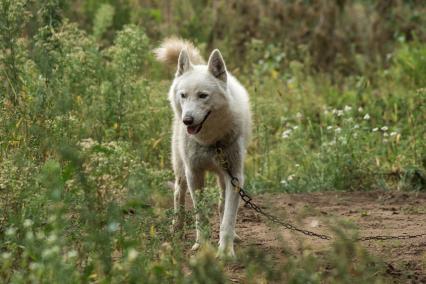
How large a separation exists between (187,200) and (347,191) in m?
1.50

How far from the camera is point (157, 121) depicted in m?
8.12

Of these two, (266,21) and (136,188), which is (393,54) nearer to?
(266,21)

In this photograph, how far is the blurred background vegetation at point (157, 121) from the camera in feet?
13.3

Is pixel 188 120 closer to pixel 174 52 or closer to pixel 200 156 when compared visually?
pixel 200 156

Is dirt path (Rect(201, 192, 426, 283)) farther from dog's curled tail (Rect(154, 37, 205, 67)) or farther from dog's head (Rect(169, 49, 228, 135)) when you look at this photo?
dog's curled tail (Rect(154, 37, 205, 67))

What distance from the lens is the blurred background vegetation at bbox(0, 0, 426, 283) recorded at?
4059 mm

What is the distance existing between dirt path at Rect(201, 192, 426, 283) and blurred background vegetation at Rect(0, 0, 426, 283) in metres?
0.36

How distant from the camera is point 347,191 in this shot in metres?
7.75

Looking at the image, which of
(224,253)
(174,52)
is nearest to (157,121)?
(174,52)

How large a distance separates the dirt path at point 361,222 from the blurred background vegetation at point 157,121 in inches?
14.2

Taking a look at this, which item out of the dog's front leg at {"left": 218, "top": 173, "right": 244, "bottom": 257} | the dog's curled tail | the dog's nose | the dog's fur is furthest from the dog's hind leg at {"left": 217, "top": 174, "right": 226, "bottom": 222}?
the dog's curled tail

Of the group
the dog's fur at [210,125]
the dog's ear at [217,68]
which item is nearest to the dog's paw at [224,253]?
the dog's fur at [210,125]

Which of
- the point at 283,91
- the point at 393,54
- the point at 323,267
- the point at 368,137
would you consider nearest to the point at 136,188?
the point at 323,267

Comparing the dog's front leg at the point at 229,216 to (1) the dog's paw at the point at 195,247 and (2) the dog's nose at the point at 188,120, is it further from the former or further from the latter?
(2) the dog's nose at the point at 188,120
